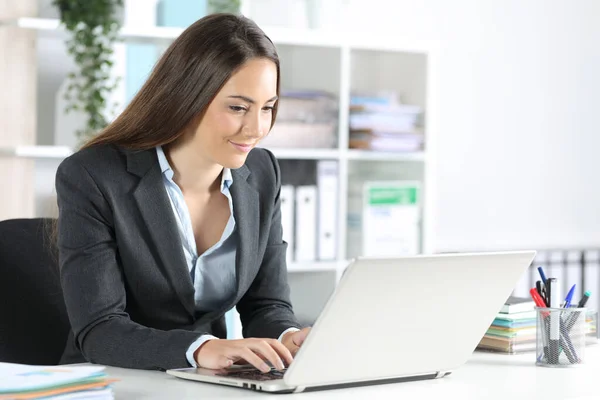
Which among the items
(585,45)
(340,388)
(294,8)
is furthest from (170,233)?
(585,45)

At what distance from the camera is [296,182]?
11.2 ft

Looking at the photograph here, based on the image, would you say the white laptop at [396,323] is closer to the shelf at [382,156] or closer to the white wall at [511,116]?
the shelf at [382,156]

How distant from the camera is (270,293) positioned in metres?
1.97

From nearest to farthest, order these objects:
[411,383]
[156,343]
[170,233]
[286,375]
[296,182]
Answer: [286,375] < [411,383] < [156,343] < [170,233] < [296,182]

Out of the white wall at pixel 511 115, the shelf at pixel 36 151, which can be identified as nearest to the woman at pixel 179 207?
the shelf at pixel 36 151

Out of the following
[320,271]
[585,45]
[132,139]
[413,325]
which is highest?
[585,45]

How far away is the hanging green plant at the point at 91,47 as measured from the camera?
9.80 ft

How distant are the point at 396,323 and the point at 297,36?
215 cm

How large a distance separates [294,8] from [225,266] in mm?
1819

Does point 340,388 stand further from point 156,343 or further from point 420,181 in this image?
point 420,181

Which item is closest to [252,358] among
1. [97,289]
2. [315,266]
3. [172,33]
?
[97,289]

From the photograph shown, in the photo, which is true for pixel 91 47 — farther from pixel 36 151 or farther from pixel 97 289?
pixel 97 289

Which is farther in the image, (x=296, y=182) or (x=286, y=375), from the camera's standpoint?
(x=296, y=182)

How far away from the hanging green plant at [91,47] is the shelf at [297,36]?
5 cm
